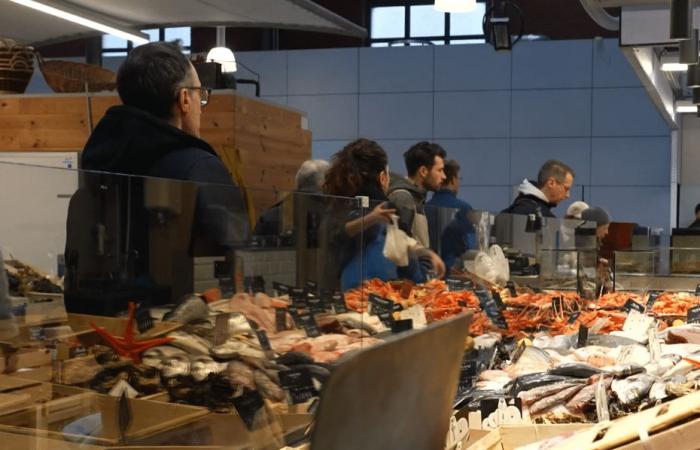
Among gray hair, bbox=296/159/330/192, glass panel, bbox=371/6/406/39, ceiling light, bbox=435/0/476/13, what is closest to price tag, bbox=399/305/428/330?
gray hair, bbox=296/159/330/192

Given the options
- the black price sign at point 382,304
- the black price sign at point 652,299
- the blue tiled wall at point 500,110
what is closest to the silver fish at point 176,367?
the black price sign at point 382,304

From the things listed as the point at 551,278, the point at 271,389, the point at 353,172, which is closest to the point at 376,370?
the point at 271,389

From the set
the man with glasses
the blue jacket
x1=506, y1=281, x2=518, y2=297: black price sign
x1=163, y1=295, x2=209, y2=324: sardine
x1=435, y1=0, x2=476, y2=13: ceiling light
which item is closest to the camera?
x1=163, y1=295, x2=209, y2=324: sardine

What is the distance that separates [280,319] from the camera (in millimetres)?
2113

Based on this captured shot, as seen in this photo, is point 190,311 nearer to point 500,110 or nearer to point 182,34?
point 500,110

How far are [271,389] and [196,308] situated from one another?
306mm

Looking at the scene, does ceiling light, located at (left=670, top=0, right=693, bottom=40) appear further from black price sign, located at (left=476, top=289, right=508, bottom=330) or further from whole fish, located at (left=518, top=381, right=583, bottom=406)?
whole fish, located at (left=518, top=381, right=583, bottom=406)

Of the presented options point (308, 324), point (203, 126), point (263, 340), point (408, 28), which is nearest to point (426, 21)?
point (408, 28)

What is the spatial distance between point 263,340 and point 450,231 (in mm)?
2043

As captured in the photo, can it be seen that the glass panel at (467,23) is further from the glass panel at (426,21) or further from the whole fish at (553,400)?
the whole fish at (553,400)

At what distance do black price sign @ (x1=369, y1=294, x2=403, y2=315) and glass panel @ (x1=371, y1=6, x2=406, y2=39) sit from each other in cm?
1225

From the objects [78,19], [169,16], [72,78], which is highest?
[169,16]

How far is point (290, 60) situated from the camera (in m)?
13.8

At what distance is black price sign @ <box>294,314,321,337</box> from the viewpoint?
2.21 m
